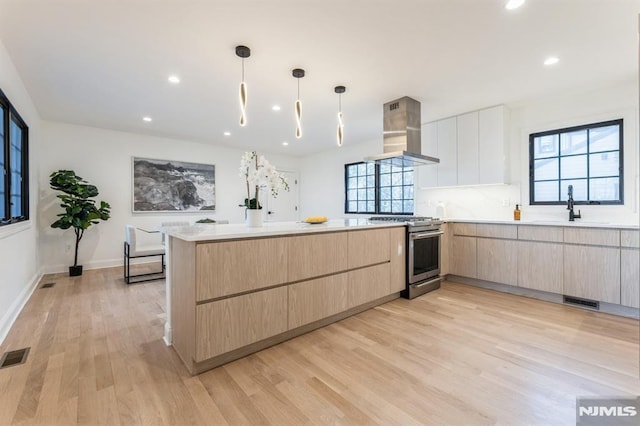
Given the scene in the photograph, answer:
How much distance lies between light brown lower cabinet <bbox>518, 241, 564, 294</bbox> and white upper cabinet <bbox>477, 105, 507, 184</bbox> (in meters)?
1.00

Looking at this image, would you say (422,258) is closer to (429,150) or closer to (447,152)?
(447,152)

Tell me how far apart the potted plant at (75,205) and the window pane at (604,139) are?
23.1 feet

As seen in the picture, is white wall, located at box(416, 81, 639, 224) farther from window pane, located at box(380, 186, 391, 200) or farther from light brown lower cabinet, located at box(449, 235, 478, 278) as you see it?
window pane, located at box(380, 186, 391, 200)

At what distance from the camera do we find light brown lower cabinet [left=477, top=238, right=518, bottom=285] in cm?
356

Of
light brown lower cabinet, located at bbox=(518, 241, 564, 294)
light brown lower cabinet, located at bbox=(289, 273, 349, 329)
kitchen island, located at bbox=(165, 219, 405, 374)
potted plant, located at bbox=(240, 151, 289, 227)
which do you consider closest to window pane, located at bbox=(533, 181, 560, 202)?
light brown lower cabinet, located at bbox=(518, 241, 564, 294)

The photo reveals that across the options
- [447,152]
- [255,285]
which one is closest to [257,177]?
[255,285]

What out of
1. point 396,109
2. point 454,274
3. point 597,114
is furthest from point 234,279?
point 597,114

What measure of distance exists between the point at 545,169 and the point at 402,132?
6.59 ft

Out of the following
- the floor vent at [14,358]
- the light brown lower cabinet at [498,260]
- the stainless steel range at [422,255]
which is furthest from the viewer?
the light brown lower cabinet at [498,260]

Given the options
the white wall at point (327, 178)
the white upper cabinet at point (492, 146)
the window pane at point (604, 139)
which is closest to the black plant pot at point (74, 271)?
the white wall at point (327, 178)

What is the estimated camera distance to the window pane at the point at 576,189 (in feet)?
11.4

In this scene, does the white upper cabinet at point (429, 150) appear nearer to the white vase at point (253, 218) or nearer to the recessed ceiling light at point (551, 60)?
the recessed ceiling light at point (551, 60)

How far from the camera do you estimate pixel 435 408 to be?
5.08 feet

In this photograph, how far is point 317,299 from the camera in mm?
2502
